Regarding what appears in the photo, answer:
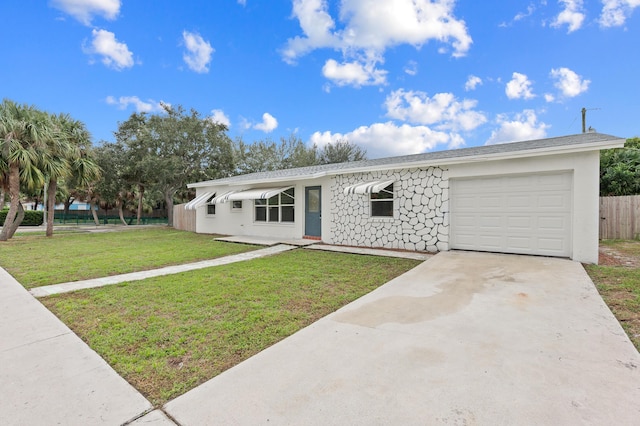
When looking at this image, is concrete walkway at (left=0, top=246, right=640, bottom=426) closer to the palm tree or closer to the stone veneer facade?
the stone veneer facade

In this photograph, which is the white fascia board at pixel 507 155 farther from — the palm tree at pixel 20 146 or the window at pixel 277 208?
the palm tree at pixel 20 146

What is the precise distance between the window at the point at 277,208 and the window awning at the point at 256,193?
0.71 metres

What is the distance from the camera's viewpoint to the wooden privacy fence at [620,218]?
12.5 meters

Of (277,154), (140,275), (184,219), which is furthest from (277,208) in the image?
(277,154)

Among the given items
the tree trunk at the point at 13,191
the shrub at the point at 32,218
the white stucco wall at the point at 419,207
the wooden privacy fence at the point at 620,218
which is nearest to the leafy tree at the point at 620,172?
the wooden privacy fence at the point at 620,218

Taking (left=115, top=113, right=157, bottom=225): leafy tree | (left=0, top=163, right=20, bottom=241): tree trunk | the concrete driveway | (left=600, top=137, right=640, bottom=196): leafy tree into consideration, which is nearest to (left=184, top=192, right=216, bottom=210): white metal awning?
(left=0, top=163, right=20, bottom=241): tree trunk

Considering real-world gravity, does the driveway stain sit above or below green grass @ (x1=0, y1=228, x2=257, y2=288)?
above

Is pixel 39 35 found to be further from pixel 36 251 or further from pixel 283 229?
pixel 283 229

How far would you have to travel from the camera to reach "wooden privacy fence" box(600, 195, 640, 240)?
12.5m

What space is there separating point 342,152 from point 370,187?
23.0 m

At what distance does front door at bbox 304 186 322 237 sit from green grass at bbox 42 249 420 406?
18.7ft

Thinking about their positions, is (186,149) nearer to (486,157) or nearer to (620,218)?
(486,157)

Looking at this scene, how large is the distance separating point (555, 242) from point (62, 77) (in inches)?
970

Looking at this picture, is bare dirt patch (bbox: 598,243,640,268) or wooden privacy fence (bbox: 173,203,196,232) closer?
bare dirt patch (bbox: 598,243,640,268)
